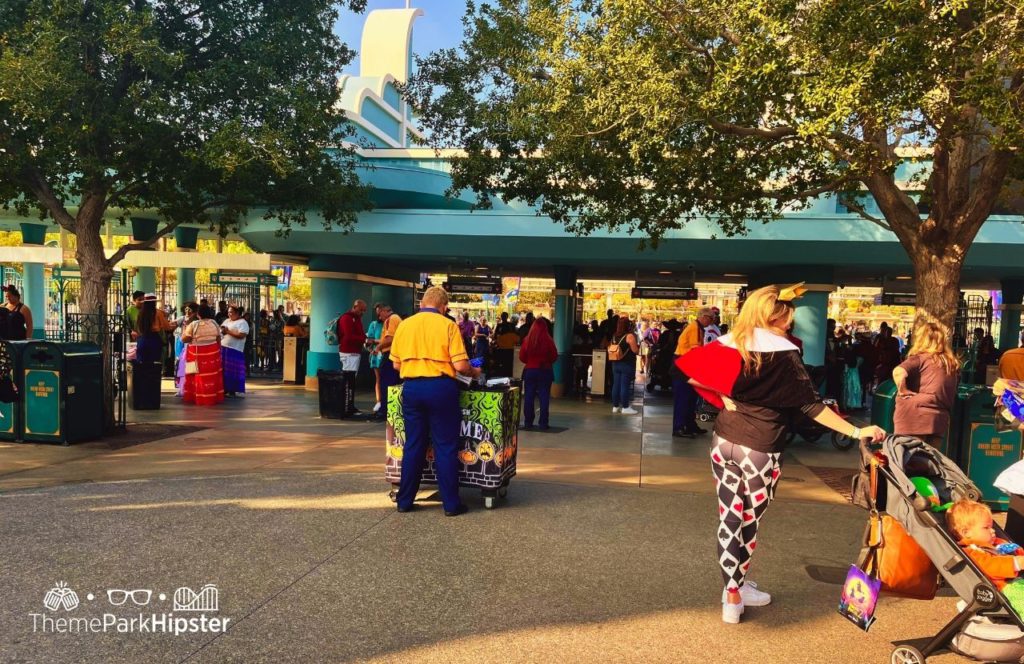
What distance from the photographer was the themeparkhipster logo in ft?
12.6

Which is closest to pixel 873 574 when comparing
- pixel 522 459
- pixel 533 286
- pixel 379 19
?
pixel 522 459

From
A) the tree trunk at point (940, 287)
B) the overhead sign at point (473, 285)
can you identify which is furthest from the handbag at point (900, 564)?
the overhead sign at point (473, 285)

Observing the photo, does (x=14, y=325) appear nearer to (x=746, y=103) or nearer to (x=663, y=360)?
(x=746, y=103)

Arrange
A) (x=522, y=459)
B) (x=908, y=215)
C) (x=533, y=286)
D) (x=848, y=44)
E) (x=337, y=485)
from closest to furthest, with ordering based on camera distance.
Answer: (x=848, y=44), (x=337, y=485), (x=908, y=215), (x=522, y=459), (x=533, y=286)

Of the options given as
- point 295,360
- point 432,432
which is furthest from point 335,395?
point 295,360

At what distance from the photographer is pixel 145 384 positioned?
11938mm

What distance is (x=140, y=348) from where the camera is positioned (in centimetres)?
1205

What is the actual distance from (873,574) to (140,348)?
11479 mm

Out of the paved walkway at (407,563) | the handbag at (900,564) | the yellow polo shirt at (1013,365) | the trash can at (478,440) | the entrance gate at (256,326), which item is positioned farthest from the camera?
the entrance gate at (256,326)

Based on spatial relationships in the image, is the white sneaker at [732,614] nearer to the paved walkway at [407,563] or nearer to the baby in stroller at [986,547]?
the paved walkway at [407,563]

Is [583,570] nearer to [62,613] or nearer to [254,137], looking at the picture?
[62,613]

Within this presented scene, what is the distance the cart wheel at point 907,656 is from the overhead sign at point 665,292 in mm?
14746

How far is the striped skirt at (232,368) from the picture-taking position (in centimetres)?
1419

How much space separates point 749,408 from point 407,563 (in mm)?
2407
